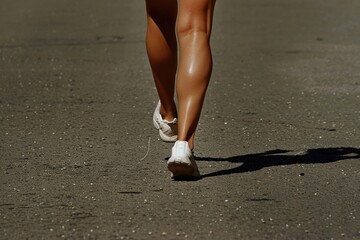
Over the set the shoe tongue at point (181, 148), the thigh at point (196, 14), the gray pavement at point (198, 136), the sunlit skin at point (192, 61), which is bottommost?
the gray pavement at point (198, 136)

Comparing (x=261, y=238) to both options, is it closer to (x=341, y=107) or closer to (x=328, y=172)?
(x=328, y=172)

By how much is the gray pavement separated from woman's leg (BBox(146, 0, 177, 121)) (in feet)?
1.09

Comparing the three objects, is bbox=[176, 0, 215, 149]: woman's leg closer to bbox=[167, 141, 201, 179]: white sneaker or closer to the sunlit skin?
the sunlit skin

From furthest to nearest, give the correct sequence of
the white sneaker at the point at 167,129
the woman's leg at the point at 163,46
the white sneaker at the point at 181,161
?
the white sneaker at the point at 167,129
the woman's leg at the point at 163,46
the white sneaker at the point at 181,161

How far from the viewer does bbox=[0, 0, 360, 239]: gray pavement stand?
6.23 m

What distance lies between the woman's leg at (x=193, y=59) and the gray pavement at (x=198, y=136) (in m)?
0.35

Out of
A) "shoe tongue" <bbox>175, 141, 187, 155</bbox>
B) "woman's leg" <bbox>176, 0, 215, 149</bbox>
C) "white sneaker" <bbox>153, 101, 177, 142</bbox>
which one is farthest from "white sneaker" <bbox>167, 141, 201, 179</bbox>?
"white sneaker" <bbox>153, 101, 177, 142</bbox>

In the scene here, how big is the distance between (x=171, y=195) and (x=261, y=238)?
1007 millimetres

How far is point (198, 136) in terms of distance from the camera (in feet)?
28.6

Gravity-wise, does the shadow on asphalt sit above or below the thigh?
below

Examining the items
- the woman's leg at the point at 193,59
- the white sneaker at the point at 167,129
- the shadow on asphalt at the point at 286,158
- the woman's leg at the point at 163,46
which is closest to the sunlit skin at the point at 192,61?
the woman's leg at the point at 193,59

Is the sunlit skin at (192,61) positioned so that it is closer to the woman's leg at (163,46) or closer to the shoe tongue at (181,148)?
the shoe tongue at (181,148)

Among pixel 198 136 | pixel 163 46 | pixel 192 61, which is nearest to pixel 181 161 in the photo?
pixel 192 61

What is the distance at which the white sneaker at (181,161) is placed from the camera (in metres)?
6.94
